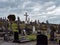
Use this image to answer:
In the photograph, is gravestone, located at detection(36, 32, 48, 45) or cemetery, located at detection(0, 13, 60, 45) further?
cemetery, located at detection(0, 13, 60, 45)

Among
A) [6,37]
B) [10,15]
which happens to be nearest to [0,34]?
[6,37]

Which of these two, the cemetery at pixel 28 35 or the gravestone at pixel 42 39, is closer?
the gravestone at pixel 42 39

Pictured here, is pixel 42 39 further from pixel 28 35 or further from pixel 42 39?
pixel 28 35

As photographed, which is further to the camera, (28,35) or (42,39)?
(28,35)

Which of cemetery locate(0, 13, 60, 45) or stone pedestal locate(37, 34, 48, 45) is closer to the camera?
stone pedestal locate(37, 34, 48, 45)

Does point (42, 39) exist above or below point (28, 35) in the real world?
above

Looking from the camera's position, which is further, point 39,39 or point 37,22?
point 37,22

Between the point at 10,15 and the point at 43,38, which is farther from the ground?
the point at 10,15

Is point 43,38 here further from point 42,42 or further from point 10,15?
point 10,15

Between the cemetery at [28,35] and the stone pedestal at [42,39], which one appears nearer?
the stone pedestal at [42,39]

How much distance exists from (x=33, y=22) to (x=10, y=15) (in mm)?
A: 8471

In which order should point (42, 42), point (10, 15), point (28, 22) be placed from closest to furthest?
point (42, 42) → point (10, 15) → point (28, 22)

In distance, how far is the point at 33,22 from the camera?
36.6 m

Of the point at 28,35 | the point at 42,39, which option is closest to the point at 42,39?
the point at 42,39
